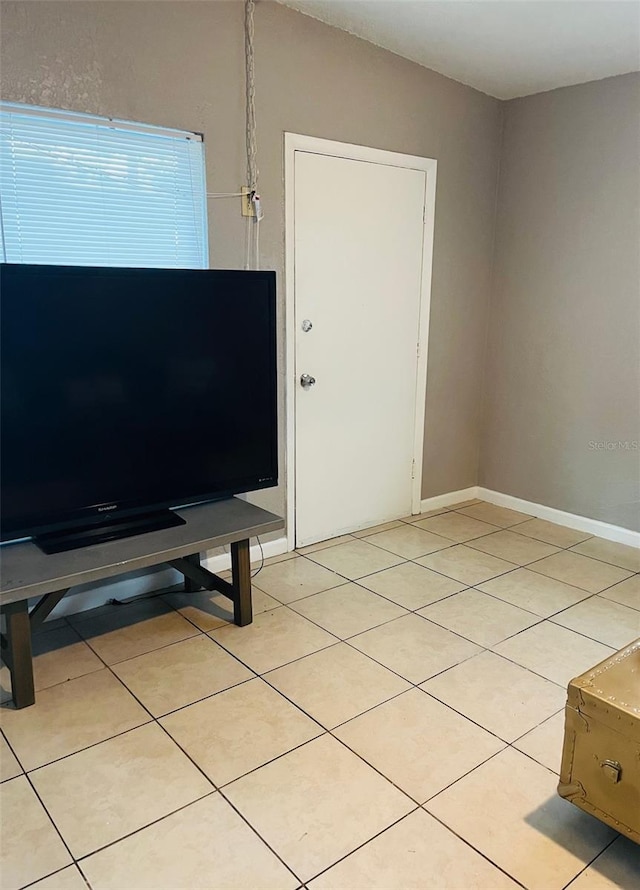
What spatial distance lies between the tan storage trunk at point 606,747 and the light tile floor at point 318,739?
0.48 feet

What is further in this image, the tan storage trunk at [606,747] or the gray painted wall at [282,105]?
the gray painted wall at [282,105]

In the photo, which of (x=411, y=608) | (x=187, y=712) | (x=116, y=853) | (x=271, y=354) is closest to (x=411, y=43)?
(x=271, y=354)

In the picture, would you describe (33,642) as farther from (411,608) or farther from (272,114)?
(272,114)

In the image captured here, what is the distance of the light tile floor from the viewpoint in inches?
61.2

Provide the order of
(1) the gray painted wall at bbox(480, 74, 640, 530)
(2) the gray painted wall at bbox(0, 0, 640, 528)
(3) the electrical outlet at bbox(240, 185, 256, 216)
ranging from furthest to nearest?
1. (1) the gray painted wall at bbox(480, 74, 640, 530)
2. (3) the electrical outlet at bbox(240, 185, 256, 216)
3. (2) the gray painted wall at bbox(0, 0, 640, 528)

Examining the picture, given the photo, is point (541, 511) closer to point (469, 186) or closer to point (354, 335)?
point (354, 335)

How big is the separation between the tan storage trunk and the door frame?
1961 millimetres

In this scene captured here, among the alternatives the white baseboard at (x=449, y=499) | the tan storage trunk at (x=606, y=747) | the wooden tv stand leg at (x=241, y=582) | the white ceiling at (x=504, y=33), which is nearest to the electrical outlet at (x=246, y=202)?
the white ceiling at (x=504, y=33)

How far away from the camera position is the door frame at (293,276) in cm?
305

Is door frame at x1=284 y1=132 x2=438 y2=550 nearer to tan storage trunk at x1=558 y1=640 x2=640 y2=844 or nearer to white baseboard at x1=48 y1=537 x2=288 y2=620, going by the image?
A: white baseboard at x1=48 y1=537 x2=288 y2=620

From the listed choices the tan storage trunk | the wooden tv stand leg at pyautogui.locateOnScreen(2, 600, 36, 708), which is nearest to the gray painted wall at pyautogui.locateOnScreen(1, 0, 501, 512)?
the wooden tv stand leg at pyautogui.locateOnScreen(2, 600, 36, 708)

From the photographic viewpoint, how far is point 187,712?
2.09 metres

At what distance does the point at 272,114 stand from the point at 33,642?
2489 mm

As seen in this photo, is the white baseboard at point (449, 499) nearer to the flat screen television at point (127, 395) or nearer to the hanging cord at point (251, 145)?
the flat screen television at point (127, 395)
